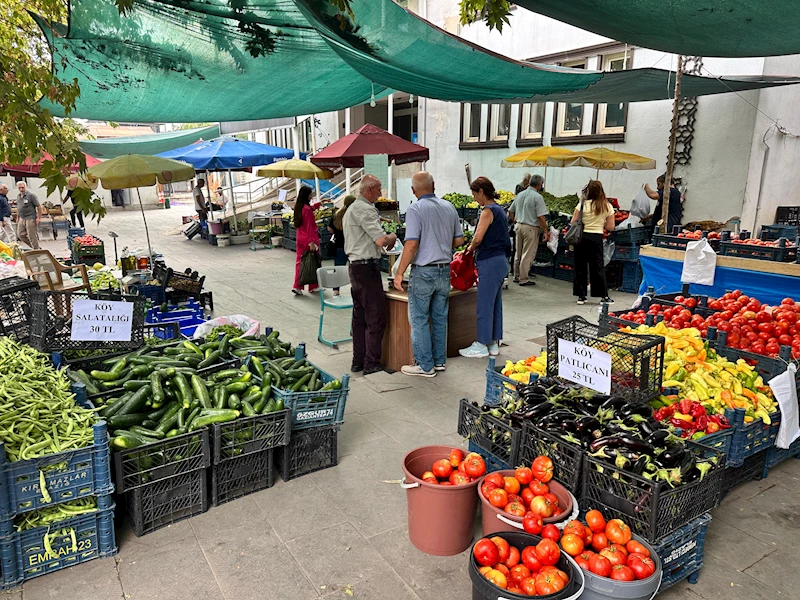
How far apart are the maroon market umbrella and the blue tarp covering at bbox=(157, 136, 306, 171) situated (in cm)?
395

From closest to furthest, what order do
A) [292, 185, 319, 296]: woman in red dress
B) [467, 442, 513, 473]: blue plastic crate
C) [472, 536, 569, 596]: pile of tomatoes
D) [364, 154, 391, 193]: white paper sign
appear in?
[472, 536, 569, 596]: pile of tomatoes → [467, 442, 513, 473]: blue plastic crate → [292, 185, 319, 296]: woman in red dress → [364, 154, 391, 193]: white paper sign

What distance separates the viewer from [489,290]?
6.69m

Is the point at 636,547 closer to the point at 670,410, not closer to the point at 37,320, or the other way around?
the point at 670,410

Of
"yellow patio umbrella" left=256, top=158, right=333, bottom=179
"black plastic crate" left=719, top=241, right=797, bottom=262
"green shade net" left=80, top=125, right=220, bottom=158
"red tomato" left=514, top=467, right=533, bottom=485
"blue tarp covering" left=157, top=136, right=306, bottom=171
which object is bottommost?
"red tomato" left=514, top=467, right=533, bottom=485

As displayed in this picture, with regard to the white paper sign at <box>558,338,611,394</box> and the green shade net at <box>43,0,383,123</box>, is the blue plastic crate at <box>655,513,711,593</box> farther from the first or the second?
the green shade net at <box>43,0,383,123</box>

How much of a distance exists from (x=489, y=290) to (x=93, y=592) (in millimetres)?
4881

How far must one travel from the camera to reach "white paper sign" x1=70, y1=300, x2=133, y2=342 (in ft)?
14.1

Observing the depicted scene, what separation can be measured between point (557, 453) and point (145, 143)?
55.5ft

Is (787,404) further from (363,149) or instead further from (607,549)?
(363,149)

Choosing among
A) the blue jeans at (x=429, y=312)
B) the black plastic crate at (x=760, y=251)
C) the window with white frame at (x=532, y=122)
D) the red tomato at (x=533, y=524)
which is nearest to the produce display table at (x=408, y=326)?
the blue jeans at (x=429, y=312)

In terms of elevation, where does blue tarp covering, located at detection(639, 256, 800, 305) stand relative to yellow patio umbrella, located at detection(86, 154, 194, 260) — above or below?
below

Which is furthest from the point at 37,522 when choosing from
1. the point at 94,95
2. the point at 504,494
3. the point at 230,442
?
the point at 94,95

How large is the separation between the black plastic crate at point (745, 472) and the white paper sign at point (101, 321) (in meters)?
4.74

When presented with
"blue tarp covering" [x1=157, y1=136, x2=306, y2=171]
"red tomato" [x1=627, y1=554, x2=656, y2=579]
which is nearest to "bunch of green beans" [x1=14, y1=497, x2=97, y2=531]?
"red tomato" [x1=627, y1=554, x2=656, y2=579]
